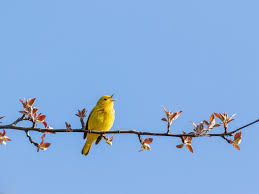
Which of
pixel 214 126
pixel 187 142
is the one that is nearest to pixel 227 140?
pixel 214 126

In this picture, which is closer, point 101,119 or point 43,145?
point 43,145

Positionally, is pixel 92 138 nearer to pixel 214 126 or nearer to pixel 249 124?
pixel 214 126

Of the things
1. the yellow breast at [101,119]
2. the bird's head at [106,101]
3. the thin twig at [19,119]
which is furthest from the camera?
the bird's head at [106,101]

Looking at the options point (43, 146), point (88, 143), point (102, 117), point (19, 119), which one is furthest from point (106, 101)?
point (19, 119)

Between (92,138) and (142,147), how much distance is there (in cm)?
430

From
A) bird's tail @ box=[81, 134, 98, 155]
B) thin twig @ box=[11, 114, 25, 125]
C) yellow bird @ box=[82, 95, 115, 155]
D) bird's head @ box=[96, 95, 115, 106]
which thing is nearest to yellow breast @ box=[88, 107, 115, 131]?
yellow bird @ box=[82, 95, 115, 155]

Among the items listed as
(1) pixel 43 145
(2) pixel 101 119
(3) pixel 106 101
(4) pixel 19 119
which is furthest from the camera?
(3) pixel 106 101

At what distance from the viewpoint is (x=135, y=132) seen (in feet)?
13.2

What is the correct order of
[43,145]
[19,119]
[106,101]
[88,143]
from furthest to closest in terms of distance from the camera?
1. [88,143]
2. [106,101]
3. [43,145]
4. [19,119]

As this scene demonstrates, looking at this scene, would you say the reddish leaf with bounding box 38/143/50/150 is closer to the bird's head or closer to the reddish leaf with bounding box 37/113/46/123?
the reddish leaf with bounding box 37/113/46/123

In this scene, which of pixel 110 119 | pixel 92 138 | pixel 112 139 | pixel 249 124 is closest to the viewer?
pixel 249 124

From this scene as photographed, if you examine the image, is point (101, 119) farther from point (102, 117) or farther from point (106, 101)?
point (106, 101)

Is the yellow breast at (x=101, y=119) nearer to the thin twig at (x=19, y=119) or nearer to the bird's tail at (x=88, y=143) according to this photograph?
the bird's tail at (x=88, y=143)

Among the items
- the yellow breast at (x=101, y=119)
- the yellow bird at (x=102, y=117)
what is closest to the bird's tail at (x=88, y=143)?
the yellow bird at (x=102, y=117)
